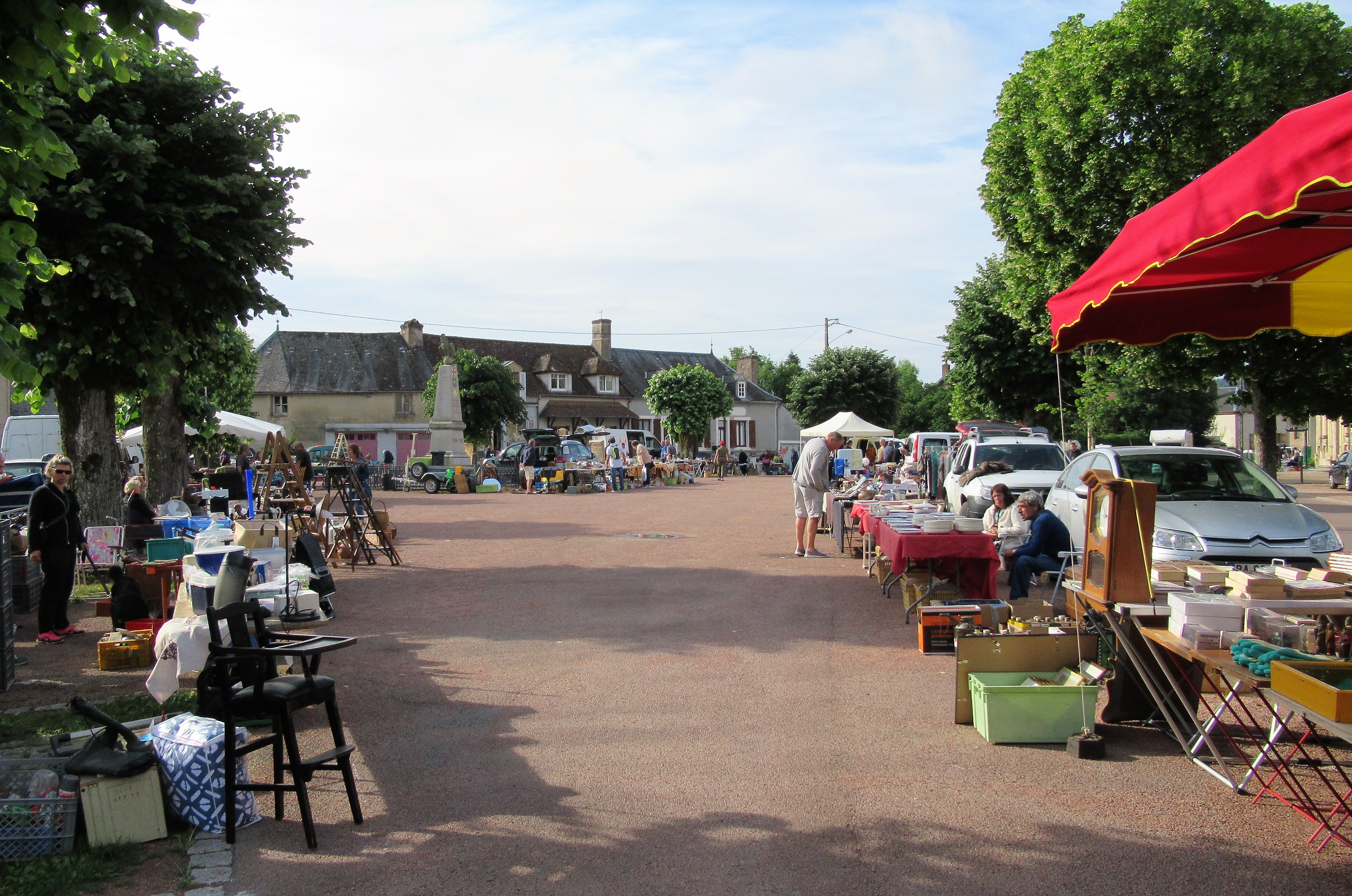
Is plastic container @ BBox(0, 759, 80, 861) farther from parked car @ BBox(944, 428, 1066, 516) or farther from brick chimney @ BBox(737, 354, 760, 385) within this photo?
brick chimney @ BBox(737, 354, 760, 385)

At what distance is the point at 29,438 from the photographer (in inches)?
1013

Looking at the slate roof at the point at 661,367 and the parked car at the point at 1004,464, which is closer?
the parked car at the point at 1004,464

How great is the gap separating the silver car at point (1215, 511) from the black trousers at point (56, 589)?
937cm

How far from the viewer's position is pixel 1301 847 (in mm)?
4160

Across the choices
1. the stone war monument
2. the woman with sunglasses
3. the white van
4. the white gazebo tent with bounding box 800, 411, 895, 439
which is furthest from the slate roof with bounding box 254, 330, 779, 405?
the woman with sunglasses

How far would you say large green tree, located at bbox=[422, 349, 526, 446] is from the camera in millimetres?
51281

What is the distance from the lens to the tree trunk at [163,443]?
17.2 meters

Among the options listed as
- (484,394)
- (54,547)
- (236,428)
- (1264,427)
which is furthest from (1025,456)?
(484,394)

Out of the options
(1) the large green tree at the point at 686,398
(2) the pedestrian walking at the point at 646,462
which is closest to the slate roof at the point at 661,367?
(1) the large green tree at the point at 686,398

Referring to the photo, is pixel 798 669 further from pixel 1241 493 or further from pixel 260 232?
pixel 260 232

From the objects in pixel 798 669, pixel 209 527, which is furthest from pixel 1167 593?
pixel 209 527

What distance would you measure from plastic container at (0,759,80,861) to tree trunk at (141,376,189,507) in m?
14.0

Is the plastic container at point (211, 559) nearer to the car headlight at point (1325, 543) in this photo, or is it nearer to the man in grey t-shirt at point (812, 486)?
the man in grey t-shirt at point (812, 486)

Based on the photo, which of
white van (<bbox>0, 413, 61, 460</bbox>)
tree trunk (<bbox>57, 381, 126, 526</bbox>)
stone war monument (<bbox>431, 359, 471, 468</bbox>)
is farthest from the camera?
stone war monument (<bbox>431, 359, 471, 468</bbox>)
